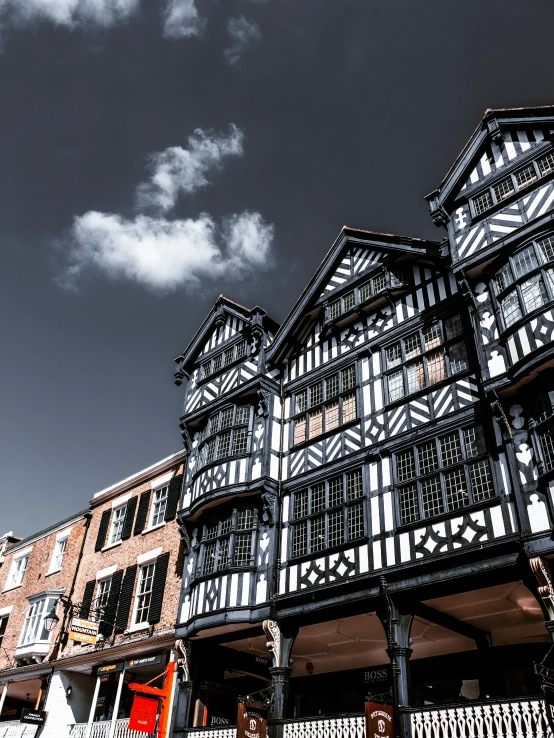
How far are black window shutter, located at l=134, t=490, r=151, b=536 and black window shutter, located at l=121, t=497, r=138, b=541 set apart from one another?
1.45 ft

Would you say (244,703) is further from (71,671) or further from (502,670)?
(71,671)

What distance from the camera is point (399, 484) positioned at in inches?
600

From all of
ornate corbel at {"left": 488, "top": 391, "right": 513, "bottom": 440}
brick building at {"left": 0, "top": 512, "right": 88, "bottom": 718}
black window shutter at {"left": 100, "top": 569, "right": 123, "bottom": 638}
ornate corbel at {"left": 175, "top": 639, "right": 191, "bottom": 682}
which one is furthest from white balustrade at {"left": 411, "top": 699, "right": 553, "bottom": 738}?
brick building at {"left": 0, "top": 512, "right": 88, "bottom": 718}

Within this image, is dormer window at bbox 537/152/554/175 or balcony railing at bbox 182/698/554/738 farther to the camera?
dormer window at bbox 537/152/554/175

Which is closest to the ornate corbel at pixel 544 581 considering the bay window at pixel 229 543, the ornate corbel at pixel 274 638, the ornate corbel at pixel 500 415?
the ornate corbel at pixel 500 415

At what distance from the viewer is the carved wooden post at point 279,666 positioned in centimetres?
1463

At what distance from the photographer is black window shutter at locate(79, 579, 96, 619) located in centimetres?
2320

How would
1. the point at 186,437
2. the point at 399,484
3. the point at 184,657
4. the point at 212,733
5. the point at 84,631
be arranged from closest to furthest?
the point at 399,484 < the point at 212,733 < the point at 184,657 < the point at 84,631 < the point at 186,437

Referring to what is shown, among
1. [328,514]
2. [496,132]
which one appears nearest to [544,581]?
[328,514]

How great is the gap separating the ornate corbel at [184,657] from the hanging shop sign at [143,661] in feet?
5.33

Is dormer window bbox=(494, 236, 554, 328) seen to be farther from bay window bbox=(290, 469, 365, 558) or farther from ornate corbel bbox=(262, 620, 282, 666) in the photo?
ornate corbel bbox=(262, 620, 282, 666)

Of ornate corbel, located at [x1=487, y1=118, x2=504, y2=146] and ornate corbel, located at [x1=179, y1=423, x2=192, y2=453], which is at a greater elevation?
ornate corbel, located at [x1=487, y1=118, x2=504, y2=146]

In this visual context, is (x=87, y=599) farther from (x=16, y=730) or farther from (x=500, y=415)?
(x=500, y=415)

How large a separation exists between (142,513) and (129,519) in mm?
860
